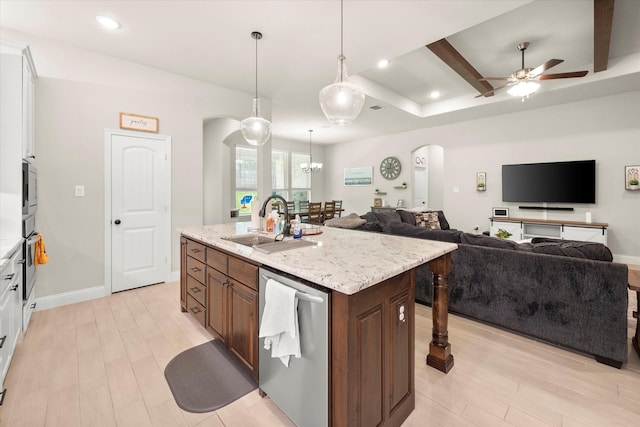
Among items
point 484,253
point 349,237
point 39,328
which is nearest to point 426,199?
point 484,253

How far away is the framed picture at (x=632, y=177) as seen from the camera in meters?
4.60

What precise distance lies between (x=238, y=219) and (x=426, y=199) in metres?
5.85

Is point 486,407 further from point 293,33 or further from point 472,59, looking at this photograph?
point 472,59

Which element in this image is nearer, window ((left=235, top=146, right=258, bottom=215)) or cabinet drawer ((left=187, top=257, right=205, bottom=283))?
cabinet drawer ((left=187, top=257, right=205, bottom=283))

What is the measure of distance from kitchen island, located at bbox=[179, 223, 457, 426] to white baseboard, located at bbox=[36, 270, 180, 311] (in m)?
1.89

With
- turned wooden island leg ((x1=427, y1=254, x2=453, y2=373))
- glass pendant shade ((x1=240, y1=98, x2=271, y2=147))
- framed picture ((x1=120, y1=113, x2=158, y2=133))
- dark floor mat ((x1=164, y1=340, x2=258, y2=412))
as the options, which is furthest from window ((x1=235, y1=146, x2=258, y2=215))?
turned wooden island leg ((x1=427, y1=254, x2=453, y2=373))

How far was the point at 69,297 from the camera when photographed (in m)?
3.13

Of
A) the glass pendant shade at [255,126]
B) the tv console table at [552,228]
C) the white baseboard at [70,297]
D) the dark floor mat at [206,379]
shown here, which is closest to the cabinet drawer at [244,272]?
the dark floor mat at [206,379]

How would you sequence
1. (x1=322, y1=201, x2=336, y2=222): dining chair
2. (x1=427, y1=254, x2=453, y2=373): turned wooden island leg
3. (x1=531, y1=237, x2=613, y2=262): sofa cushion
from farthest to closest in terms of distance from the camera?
(x1=322, y1=201, x2=336, y2=222): dining chair → (x1=531, y1=237, x2=613, y2=262): sofa cushion → (x1=427, y1=254, x2=453, y2=373): turned wooden island leg

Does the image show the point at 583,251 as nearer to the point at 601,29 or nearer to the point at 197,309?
the point at 601,29

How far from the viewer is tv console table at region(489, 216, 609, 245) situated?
4.79 meters

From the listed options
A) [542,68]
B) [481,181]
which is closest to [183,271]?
[542,68]

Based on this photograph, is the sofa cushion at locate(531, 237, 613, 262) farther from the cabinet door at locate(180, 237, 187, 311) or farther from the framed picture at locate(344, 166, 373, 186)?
the framed picture at locate(344, 166, 373, 186)

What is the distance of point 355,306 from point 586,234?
5832mm
